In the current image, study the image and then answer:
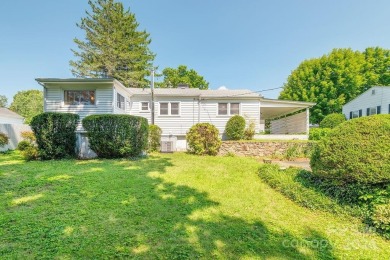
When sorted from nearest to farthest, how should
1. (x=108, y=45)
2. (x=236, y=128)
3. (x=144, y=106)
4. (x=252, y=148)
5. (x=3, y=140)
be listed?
(x=3, y=140)
(x=252, y=148)
(x=236, y=128)
(x=144, y=106)
(x=108, y=45)

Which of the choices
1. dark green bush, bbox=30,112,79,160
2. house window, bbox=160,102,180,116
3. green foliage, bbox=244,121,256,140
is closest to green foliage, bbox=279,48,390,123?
green foliage, bbox=244,121,256,140

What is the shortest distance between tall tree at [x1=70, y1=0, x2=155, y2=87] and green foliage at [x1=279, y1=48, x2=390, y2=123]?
895 inches

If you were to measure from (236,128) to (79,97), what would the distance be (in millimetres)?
10582

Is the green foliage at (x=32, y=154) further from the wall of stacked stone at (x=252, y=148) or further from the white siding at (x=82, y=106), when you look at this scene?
the wall of stacked stone at (x=252, y=148)

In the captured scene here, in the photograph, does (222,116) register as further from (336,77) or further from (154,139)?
(336,77)

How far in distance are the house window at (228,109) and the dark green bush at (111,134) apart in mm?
7460

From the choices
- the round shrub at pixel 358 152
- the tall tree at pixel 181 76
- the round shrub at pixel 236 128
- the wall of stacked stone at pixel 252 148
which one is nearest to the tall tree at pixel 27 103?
the tall tree at pixel 181 76

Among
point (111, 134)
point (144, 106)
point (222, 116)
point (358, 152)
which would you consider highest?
point (144, 106)

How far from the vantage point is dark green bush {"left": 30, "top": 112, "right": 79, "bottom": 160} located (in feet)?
25.6

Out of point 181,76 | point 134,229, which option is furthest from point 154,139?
point 181,76

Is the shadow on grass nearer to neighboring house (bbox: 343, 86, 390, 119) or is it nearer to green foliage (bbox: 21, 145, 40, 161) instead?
green foliage (bbox: 21, 145, 40, 161)

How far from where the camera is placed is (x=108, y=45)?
2253 centimetres

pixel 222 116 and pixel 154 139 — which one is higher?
pixel 222 116

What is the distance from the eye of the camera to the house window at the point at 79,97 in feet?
39.2
